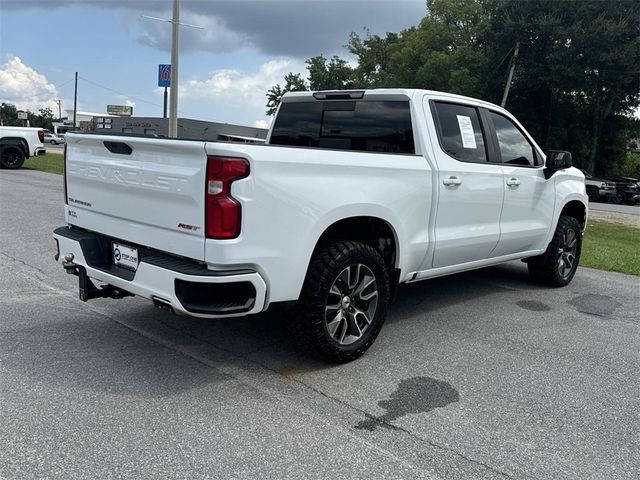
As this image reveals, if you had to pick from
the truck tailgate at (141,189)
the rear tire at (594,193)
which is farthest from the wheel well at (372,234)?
the rear tire at (594,193)

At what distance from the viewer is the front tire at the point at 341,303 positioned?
12.4 feet

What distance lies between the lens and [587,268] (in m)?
8.31

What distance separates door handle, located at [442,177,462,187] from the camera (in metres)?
4.74

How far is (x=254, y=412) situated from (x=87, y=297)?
1.63 metres

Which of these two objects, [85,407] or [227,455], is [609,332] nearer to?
[227,455]

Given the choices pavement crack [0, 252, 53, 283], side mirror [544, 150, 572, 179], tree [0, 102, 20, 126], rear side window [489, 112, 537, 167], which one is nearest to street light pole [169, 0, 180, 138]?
pavement crack [0, 252, 53, 283]

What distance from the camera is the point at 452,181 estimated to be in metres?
4.80

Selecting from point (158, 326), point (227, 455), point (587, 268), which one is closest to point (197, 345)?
point (158, 326)

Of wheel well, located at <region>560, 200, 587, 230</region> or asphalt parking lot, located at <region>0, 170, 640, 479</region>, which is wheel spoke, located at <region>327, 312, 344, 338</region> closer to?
asphalt parking lot, located at <region>0, 170, 640, 479</region>

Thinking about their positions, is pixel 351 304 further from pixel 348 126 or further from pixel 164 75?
pixel 164 75

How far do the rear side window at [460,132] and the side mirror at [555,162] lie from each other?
108 cm

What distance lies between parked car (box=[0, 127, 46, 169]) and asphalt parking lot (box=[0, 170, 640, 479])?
16242mm

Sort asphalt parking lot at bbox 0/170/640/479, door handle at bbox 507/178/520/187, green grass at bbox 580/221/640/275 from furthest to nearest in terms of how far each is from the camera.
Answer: green grass at bbox 580/221/640/275 < door handle at bbox 507/178/520/187 < asphalt parking lot at bbox 0/170/640/479

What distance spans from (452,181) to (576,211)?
121 inches
